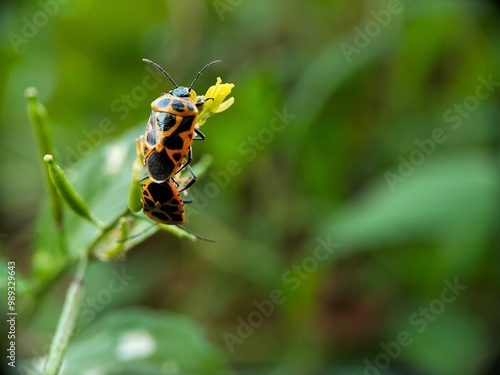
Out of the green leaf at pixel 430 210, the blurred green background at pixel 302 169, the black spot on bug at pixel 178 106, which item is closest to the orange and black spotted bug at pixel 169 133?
Answer: the black spot on bug at pixel 178 106

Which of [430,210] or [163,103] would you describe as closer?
[163,103]

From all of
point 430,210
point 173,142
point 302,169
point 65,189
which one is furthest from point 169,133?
point 302,169

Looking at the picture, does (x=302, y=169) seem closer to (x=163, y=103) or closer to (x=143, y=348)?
(x=143, y=348)

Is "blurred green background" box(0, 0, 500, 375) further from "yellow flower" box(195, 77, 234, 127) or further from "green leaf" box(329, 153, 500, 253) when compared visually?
"yellow flower" box(195, 77, 234, 127)

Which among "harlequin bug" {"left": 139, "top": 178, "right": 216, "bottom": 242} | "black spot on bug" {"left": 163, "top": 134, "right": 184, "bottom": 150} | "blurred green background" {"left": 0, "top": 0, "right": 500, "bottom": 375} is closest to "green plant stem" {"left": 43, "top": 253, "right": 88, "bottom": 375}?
"harlequin bug" {"left": 139, "top": 178, "right": 216, "bottom": 242}

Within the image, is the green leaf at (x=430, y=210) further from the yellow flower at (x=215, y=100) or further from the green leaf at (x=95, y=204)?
the yellow flower at (x=215, y=100)

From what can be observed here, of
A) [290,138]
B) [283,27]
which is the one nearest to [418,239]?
[290,138]
